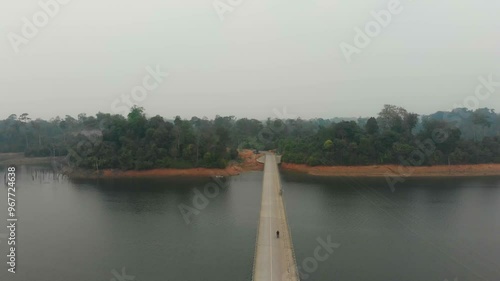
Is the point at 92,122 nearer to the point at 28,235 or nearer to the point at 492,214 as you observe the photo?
the point at 28,235

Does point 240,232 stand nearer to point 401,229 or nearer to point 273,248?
point 273,248

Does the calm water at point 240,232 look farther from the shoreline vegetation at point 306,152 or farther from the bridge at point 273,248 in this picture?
the shoreline vegetation at point 306,152

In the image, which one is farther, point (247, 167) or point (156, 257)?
point (247, 167)

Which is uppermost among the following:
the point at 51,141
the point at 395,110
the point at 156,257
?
the point at 395,110

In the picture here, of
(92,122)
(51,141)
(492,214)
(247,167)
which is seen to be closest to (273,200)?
(492,214)

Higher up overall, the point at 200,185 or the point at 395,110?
the point at 395,110

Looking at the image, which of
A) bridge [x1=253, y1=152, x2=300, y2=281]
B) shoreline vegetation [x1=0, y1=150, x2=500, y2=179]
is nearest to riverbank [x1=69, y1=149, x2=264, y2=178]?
shoreline vegetation [x1=0, y1=150, x2=500, y2=179]

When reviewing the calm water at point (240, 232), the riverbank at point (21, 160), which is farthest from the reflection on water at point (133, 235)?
the riverbank at point (21, 160)

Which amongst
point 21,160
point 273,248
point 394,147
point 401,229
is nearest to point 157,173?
point 273,248
